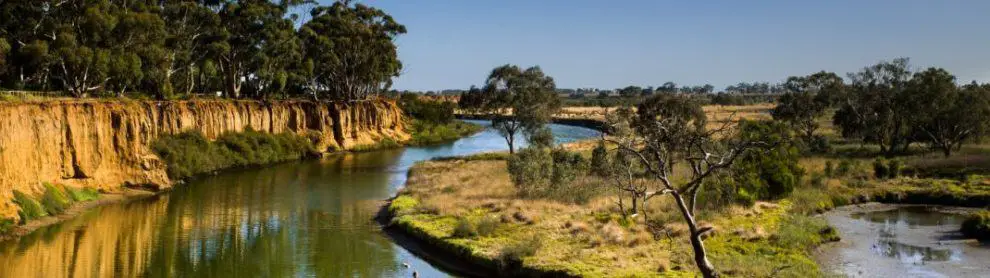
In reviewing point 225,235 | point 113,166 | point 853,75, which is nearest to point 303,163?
point 113,166

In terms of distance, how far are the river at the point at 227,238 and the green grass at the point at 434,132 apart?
5232cm

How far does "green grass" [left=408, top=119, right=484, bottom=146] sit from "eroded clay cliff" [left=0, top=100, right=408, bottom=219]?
1194 inches

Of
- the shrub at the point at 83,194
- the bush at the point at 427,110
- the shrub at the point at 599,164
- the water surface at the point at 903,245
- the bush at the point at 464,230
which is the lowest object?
the water surface at the point at 903,245

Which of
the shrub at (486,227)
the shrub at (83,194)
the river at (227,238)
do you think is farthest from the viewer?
the shrub at (83,194)

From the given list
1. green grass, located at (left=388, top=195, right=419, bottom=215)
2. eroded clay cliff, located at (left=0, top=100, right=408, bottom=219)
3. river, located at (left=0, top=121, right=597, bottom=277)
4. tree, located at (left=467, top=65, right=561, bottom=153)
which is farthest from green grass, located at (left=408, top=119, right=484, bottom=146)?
green grass, located at (left=388, top=195, right=419, bottom=215)

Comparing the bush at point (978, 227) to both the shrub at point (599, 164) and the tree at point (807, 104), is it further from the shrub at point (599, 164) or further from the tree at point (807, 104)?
the tree at point (807, 104)

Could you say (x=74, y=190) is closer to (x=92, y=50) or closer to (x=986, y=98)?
(x=92, y=50)

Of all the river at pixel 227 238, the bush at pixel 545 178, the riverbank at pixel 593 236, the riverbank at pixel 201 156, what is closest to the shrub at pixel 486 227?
the riverbank at pixel 593 236

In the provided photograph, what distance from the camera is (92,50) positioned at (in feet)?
194

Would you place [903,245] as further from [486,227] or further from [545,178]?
[545,178]

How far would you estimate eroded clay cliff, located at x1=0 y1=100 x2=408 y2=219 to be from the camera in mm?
41625

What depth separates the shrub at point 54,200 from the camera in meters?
42.3

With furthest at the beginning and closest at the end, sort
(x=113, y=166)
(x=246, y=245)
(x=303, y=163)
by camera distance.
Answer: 1. (x=303, y=163)
2. (x=113, y=166)
3. (x=246, y=245)

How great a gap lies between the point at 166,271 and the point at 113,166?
24335 mm
